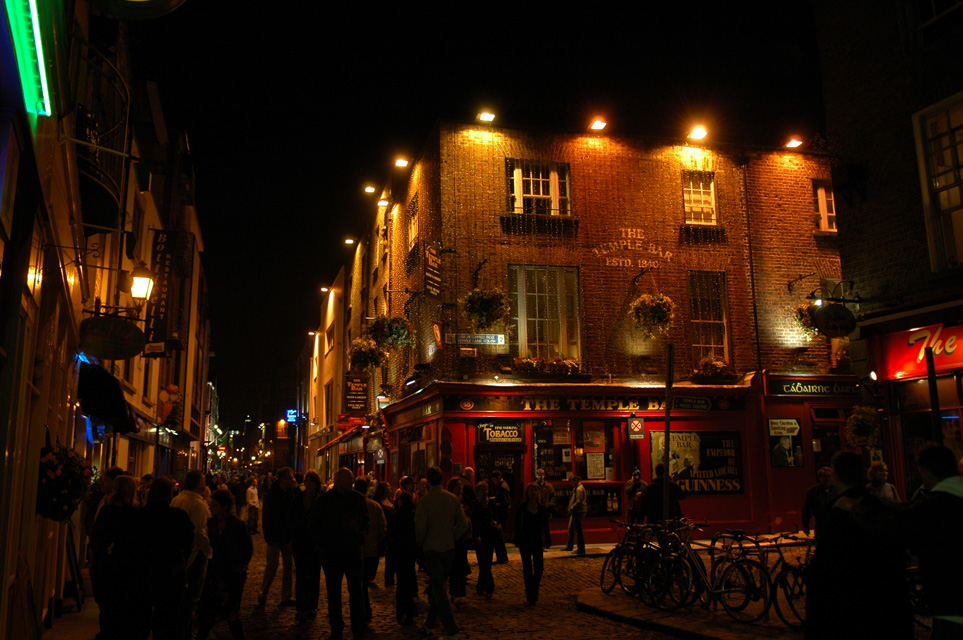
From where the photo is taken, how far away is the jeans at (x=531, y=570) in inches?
436

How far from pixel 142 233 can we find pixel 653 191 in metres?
16.1

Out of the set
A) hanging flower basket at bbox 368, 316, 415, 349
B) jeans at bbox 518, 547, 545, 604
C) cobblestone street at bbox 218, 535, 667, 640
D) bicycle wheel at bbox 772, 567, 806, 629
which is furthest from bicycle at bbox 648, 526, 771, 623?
hanging flower basket at bbox 368, 316, 415, 349

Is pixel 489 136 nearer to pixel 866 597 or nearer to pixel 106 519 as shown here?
pixel 106 519

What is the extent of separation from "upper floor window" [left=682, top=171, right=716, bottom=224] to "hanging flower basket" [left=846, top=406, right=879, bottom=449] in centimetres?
936

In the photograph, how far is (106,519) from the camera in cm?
736

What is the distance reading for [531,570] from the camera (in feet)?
36.4

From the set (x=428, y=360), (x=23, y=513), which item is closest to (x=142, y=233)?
(x=428, y=360)

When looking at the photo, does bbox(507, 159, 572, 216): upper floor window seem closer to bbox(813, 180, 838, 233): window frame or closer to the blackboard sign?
the blackboard sign

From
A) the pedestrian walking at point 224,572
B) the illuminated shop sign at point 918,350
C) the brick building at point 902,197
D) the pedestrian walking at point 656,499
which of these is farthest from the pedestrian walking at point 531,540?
the illuminated shop sign at point 918,350

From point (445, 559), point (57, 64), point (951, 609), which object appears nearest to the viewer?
point (951, 609)

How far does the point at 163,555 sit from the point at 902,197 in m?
12.3

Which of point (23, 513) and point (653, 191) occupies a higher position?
point (653, 191)

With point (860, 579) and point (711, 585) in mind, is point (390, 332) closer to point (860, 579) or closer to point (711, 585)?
point (711, 585)

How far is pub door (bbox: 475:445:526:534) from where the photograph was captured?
A: 64.5 ft
